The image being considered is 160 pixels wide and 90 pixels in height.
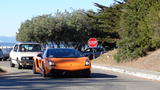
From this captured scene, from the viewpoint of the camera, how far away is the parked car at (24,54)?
1054 inches

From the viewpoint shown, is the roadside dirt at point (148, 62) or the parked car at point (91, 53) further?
the parked car at point (91, 53)

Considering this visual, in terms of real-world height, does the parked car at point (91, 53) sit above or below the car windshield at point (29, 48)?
below

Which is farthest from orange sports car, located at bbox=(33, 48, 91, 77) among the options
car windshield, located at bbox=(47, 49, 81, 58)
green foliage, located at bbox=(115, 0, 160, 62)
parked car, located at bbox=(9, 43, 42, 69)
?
green foliage, located at bbox=(115, 0, 160, 62)

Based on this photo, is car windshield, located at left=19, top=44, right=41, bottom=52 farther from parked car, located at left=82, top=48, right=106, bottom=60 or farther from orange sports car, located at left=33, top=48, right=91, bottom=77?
parked car, located at left=82, top=48, right=106, bottom=60

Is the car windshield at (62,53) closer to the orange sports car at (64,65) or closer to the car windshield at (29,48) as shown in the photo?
the orange sports car at (64,65)

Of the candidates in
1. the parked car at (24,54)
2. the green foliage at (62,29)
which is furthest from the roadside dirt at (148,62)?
the green foliage at (62,29)

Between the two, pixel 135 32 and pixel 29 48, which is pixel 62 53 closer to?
pixel 29 48

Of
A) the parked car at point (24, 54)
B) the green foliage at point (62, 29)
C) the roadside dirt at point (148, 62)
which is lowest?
the roadside dirt at point (148, 62)

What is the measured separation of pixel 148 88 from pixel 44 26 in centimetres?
4266

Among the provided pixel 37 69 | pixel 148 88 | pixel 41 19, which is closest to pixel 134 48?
pixel 37 69

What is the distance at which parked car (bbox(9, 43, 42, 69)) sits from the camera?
1054 inches

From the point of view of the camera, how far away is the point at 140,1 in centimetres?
3191

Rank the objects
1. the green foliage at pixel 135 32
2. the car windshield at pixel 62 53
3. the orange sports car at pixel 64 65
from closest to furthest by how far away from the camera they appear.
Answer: the orange sports car at pixel 64 65 → the car windshield at pixel 62 53 → the green foliage at pixel 135 32

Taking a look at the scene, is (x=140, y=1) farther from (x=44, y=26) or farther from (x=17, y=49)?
(x=44, y=26)
